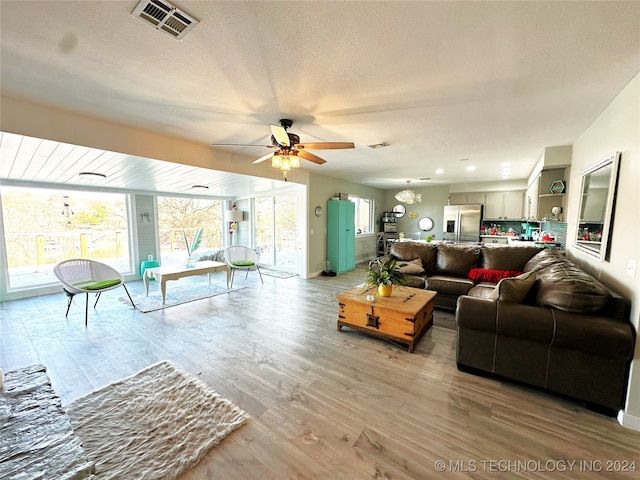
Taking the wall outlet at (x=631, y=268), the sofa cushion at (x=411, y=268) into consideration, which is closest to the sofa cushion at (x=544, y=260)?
the wall outlet at (x=631, y=268)

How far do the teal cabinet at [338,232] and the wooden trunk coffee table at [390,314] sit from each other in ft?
10.2

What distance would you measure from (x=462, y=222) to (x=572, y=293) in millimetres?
6388

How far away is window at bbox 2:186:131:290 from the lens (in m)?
4.68

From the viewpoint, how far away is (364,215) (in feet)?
29.2

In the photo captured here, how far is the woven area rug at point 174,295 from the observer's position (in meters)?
4.27

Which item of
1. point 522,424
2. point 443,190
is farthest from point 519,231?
point 522,424

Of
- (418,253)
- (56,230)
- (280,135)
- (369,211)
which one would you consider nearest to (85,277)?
(56,230)

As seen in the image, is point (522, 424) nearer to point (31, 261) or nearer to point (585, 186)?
point (585, 186)

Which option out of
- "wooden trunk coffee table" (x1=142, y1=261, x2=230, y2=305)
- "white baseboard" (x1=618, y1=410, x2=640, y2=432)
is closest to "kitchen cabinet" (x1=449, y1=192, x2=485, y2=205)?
"white baseboard" (x1=618, y1=410, x2=640, y2=432)

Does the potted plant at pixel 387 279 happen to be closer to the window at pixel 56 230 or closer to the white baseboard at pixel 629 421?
the white baseboard at pixel 629 421

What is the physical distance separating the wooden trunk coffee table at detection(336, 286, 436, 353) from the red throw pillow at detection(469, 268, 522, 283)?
1.20 m

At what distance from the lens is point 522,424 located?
1.81 metres

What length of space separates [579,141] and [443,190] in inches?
200

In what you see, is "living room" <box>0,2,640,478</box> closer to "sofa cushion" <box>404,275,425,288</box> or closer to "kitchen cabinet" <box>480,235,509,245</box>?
"sofa cushion" <box>404,275,425,288</box>
